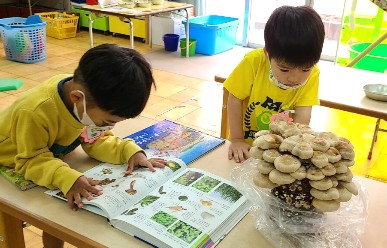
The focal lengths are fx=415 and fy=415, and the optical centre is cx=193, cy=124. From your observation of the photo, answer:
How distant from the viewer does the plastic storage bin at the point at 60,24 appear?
4578 mm

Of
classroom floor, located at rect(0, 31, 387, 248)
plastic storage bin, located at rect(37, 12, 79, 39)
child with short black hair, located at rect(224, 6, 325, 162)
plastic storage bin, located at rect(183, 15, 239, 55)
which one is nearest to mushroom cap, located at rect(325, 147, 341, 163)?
child with short black hair, located at rect(224, 6, 325, 162)

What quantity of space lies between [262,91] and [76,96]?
61 cm

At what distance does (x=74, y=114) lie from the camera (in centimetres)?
99

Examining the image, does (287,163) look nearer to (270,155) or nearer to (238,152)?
(270,155)

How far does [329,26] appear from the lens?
160 inches

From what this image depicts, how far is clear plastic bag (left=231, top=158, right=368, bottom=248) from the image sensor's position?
0.79 metres

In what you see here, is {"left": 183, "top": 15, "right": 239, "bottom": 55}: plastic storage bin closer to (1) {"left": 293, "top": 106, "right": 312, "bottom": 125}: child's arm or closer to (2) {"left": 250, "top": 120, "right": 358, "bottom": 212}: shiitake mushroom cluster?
(1) {"left": 293, "top": 106, "right": 312, "bottom": 125}: child's arm

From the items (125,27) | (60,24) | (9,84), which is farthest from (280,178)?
(60,24)

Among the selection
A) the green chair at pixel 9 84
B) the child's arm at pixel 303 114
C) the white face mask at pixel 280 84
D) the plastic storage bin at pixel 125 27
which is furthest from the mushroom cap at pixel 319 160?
the plastic storage bin at pixel 125 27

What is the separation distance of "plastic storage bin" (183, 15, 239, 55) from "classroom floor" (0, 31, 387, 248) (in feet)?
0.34

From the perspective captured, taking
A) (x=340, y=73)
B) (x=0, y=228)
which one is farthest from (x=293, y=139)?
(x=340, y=73)

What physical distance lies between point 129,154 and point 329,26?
3.51m

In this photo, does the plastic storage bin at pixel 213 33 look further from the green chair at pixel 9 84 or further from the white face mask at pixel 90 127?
the white face mask at pixel 90 127

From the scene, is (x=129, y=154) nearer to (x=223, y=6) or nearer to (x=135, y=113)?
(x=135, y=113)
